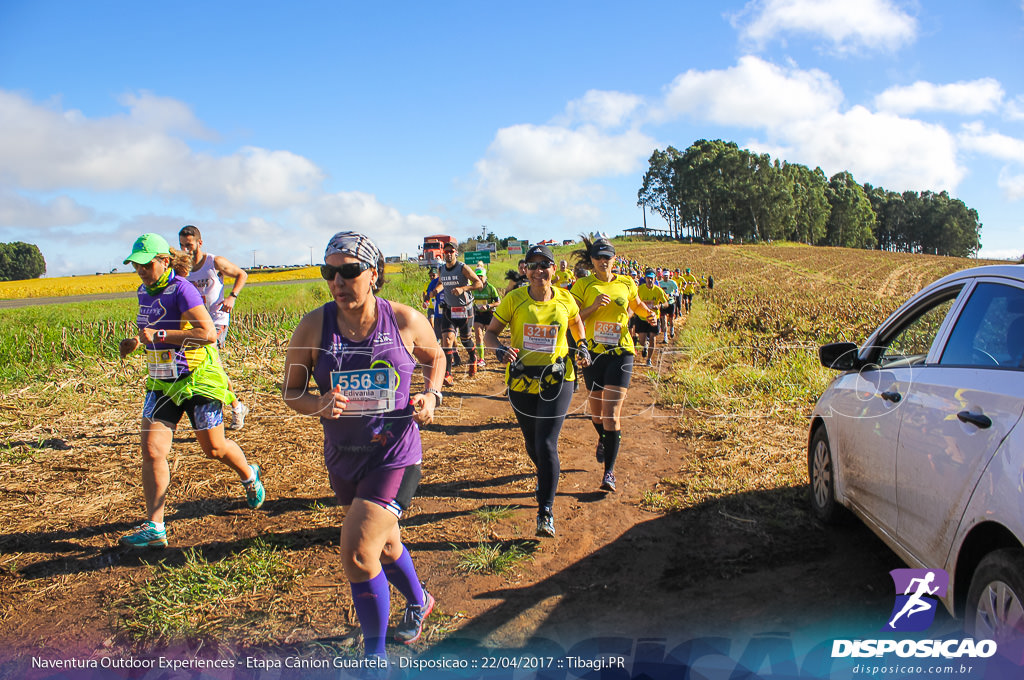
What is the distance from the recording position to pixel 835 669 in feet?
8.68

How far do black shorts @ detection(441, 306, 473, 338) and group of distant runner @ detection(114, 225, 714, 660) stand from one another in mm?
2894

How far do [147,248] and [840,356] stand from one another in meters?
4.45

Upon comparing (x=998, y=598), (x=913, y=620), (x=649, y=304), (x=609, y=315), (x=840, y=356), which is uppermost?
(x=649, y=304)

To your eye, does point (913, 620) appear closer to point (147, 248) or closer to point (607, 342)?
point (607, 342)

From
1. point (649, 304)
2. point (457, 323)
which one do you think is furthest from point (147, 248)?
point (649, 304)

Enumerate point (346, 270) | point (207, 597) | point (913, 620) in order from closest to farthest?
point (346, 270)
point (913, 620)
point (207, 597)

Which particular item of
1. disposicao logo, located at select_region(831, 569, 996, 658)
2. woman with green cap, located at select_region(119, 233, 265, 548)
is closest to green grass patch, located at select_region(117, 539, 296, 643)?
woman with green cap, located at select_region(119, 233, 265, 548)

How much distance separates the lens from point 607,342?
5.46m

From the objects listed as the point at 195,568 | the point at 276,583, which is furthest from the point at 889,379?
the point at 195,568

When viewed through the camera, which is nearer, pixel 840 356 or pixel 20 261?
pixel 840 356

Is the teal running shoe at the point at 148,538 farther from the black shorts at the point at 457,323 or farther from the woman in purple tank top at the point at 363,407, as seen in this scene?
→ the black shorts at the point at 457,323

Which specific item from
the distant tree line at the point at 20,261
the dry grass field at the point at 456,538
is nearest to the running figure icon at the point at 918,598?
the dry grass field at the point at 456,538

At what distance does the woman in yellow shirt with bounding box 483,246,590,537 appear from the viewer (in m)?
4.31

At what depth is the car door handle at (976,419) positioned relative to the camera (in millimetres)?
2174
